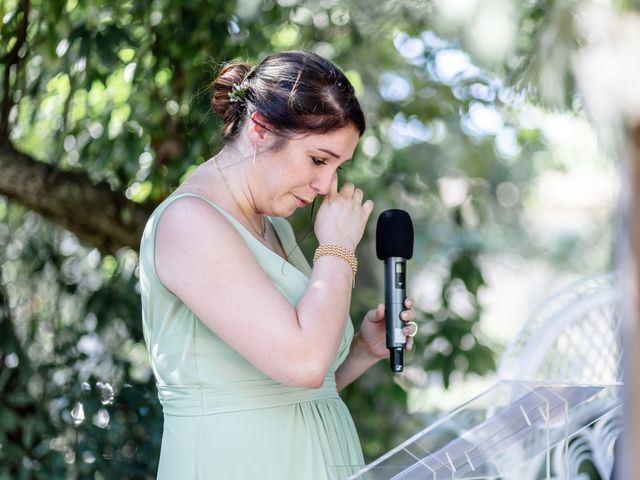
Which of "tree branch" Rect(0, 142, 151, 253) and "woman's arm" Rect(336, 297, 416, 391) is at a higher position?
"woman's arm" Rect(336, 297, 416, 391)

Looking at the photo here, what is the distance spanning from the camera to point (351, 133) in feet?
6.41

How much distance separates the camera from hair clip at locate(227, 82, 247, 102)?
2.01 metres

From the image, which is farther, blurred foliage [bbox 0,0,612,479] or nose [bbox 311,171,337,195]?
blurred foliage [bbox 0,0,612,479]

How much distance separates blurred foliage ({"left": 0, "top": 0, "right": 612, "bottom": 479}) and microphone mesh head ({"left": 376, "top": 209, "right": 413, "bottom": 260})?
79 centimetres

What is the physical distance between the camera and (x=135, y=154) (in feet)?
9.99

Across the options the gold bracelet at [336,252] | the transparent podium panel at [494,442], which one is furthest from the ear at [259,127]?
the transparent podium panel at [494,442]

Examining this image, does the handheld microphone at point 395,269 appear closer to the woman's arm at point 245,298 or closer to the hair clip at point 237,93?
the woman's arm at point 245,298

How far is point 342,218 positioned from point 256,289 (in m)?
0.30

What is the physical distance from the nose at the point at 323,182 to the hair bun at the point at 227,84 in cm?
Result: 26

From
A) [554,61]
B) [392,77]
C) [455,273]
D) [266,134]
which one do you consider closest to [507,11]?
[554,61]

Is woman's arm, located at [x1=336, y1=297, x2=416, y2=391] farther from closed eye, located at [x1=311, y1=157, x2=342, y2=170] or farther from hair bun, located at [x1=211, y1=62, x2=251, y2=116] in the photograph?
hair bun, located at [x1=211, y1=62, x2=251, y2=116]

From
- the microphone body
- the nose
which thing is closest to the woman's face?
the nose

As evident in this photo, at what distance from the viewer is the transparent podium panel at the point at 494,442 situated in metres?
1.49

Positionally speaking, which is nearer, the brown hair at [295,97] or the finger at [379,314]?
the brown hair at [295,97]
